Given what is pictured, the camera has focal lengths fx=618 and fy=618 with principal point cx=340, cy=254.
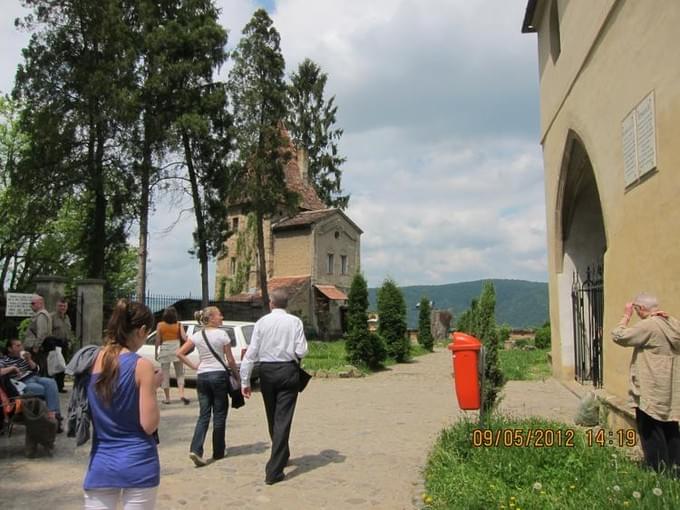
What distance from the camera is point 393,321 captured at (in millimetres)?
21969

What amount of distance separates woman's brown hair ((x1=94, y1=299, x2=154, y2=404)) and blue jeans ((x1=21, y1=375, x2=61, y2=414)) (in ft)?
16.5

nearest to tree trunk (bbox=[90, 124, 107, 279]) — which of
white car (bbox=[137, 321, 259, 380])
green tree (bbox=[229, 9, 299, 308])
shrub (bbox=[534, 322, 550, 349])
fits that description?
green tree (bbox=[229, 9, 299, 308])

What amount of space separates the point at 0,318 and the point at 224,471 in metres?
10.8

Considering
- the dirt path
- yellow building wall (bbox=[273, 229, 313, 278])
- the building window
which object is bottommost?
the dirt path

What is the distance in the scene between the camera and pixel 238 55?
30.0 m

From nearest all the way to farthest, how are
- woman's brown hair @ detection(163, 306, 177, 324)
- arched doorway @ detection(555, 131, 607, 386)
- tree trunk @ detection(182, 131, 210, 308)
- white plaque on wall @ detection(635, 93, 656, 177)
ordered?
white plaque on wall @ detection(635, 93, 656, 177)
woman's brown hair @ detection(163, 306, 177, 324)
arched doorway @ detection(555, 131, 607, 386)
tree trunk @ detection(182, 131, 210, 308)

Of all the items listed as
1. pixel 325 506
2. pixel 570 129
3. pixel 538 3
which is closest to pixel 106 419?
pixel 325 506

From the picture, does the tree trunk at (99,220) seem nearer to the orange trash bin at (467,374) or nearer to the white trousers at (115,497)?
the orange trash bin at (467,374)

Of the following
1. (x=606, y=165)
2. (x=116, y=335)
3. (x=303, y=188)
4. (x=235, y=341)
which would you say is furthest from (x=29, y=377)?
(x=303, y=188)

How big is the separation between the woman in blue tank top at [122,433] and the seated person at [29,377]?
4781 mm

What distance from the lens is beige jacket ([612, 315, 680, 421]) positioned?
196 inches

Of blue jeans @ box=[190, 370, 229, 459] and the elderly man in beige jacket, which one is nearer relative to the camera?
the elderly man in beige jacket

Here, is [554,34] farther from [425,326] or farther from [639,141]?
[425,326]

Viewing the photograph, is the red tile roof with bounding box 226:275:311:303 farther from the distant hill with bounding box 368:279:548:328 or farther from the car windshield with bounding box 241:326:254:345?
the distant hill with bounding box 368:279:548:328
